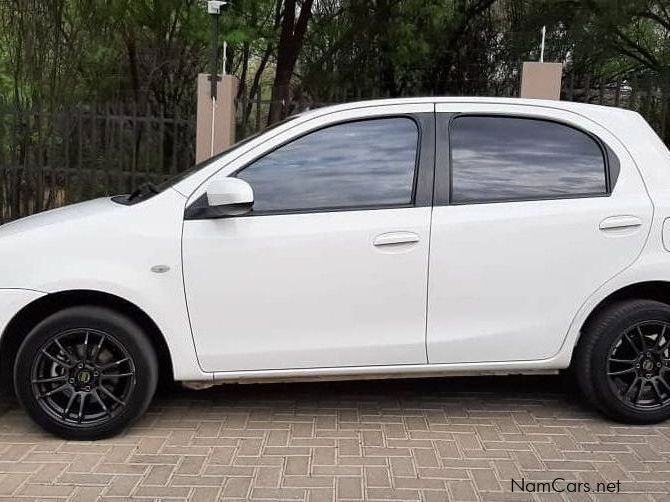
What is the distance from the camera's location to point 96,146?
8.91 m

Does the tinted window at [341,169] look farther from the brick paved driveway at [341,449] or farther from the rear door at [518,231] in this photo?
the brick paved driveway at [341,449]

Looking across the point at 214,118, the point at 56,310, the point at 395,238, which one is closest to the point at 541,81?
the point at 214,118

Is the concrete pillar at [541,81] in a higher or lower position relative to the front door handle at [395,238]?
higher

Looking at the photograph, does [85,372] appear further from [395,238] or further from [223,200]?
[395,238]

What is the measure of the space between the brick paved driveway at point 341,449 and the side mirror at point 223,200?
4.09 ft

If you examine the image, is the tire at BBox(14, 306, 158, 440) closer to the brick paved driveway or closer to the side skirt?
the brick paved driveway

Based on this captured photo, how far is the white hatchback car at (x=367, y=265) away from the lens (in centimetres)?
380

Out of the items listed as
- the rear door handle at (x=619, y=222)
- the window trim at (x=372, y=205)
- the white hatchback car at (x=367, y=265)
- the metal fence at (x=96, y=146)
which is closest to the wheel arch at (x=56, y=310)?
the white hatchback car at (x=367, y=265)

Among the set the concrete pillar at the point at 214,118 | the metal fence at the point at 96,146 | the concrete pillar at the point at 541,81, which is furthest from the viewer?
the metal fence at the point at 96,146

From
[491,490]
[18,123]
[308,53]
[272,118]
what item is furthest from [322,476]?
[308,53]

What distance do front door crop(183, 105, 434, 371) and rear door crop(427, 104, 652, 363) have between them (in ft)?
0.48

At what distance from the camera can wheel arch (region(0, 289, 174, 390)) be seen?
12.6ft

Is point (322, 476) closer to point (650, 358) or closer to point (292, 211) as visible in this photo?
point (292, 211)

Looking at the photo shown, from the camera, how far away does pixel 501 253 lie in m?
3.94
